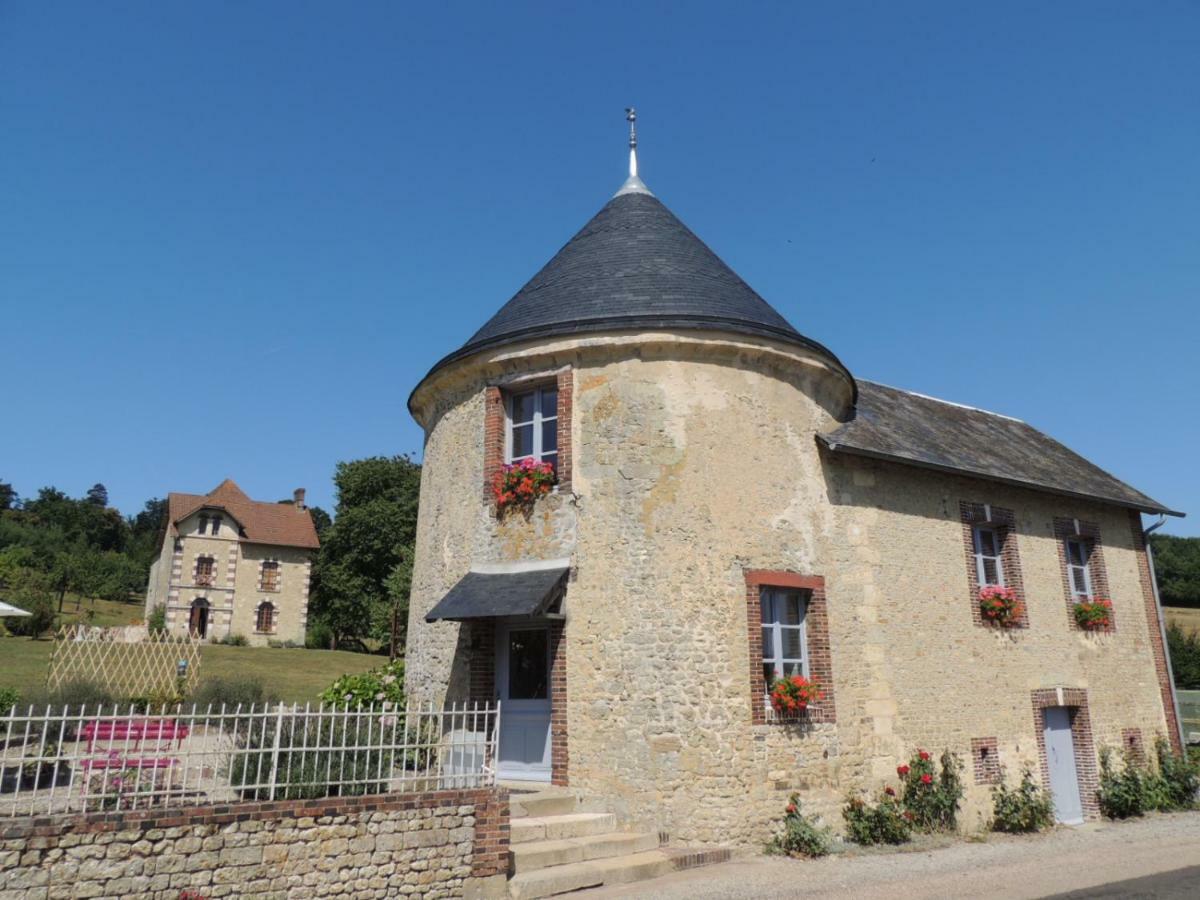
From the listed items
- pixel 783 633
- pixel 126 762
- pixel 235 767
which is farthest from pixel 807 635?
pixel 126 762

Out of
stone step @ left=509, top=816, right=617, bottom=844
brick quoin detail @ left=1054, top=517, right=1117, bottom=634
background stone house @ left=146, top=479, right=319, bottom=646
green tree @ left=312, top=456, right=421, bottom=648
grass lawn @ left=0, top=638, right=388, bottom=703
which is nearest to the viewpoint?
stone step @ left=509, top=816, right=617, bottom=844

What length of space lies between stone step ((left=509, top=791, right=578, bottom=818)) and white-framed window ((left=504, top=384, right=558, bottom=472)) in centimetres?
379

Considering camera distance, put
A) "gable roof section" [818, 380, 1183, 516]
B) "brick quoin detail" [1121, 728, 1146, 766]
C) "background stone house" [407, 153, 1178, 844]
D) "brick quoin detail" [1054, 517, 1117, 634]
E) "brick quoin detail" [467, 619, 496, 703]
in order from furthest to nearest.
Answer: "brick quoin detail" [1054, 517, 1117, 634]
"brick quoin detail" [1121, 728, 1146, 766]
"gable roof section" [818, 380, 1183, 516]
"brick quoin detail" [467, 619, 496, 703]
"background stone house" [407, 153, 1178, 844]

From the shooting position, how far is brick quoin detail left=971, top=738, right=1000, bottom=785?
37.5 feet

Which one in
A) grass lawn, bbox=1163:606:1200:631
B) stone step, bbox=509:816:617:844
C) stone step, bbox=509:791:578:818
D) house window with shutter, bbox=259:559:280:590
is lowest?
stone step, bbox=509:816:617:844

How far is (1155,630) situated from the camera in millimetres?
14977

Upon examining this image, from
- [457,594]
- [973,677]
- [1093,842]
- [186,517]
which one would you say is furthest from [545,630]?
[186,517]

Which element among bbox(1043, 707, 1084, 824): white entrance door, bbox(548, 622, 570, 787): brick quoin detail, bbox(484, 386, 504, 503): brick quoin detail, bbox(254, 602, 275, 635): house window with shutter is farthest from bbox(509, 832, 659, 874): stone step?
bbox(254, 602, 275, 635): house window with shutter

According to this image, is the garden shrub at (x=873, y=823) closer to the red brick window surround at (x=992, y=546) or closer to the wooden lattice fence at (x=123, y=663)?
the red brick window surround at (x=992, y=546)

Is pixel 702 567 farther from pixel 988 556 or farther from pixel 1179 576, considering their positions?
pixel 1179 576

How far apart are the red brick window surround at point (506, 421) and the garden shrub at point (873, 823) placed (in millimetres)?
5124

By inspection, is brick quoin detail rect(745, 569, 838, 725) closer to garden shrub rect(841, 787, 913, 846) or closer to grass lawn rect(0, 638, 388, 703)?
garden shrub rect(841, 787, 913, 846)

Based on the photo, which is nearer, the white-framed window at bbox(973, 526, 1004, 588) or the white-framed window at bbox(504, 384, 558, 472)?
the white-framed window at bbox(504, 384, 558, 472)

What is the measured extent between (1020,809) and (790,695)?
4.44 m
